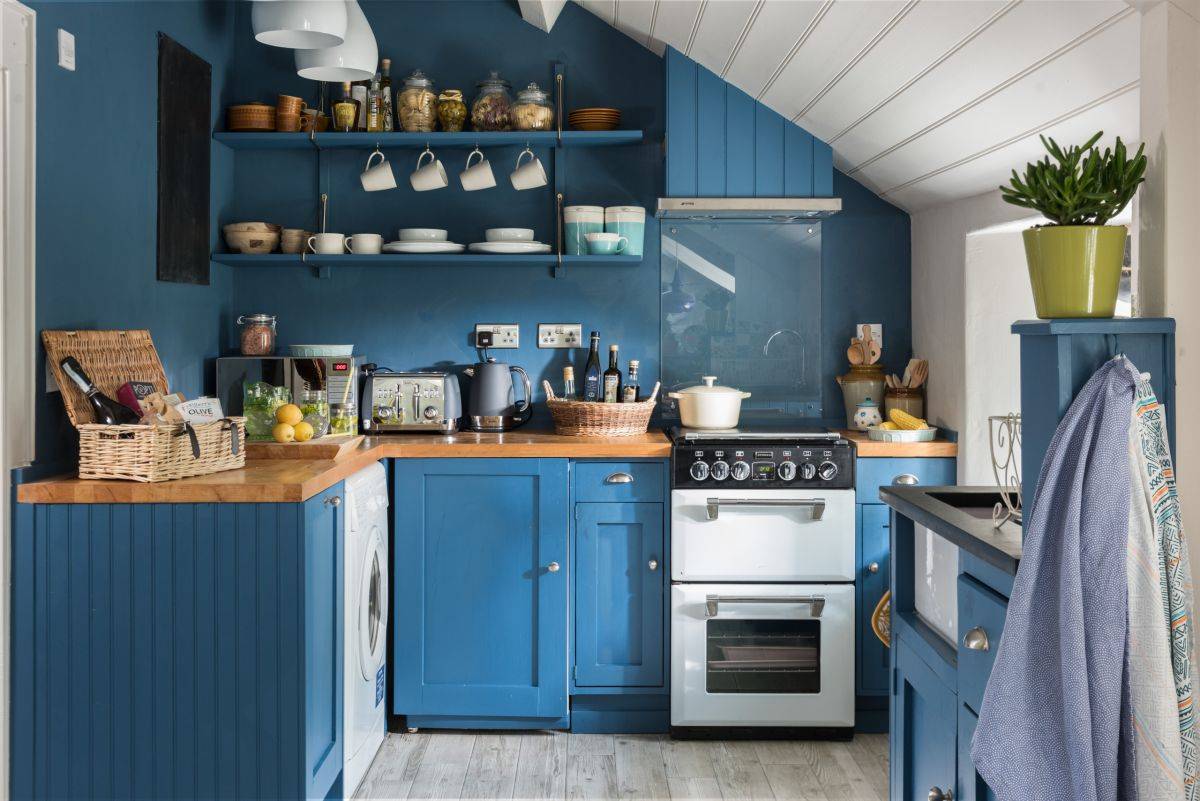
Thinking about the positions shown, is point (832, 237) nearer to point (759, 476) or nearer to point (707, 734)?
point (759, 476)

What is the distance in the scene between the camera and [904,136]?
3146 mm

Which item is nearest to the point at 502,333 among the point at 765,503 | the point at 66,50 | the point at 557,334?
the point at 557,334

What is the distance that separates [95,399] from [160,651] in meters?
0.60

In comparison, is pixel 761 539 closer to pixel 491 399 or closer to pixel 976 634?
pixel 491 399

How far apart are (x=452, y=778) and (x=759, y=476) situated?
1272 millimetres

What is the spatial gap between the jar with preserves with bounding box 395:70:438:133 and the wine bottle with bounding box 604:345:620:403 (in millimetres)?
1027

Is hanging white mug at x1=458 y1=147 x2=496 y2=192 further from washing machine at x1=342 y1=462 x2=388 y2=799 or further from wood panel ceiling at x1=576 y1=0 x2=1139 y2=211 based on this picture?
washing machine at x1=342 y1=462 x2=388 y2=799

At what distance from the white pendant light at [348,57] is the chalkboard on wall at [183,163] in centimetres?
38

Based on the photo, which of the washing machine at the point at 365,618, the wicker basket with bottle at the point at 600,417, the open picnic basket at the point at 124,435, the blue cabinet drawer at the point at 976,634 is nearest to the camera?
the blue cabinet drawer at the point at 976,634

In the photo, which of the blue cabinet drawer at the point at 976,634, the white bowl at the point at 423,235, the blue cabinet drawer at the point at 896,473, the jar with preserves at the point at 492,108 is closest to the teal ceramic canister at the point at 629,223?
the jar with preserves at the point at 492,108

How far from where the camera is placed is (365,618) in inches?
114

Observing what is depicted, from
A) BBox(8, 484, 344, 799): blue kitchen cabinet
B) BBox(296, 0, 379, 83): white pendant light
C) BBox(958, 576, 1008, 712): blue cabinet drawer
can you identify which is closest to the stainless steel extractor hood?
BBox(296, 0, 379, 83): white pendant light

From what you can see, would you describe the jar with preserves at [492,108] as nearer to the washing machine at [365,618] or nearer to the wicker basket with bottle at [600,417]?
the wicker basket with bottle at [600,417]

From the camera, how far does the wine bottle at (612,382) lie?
362 centimetres
